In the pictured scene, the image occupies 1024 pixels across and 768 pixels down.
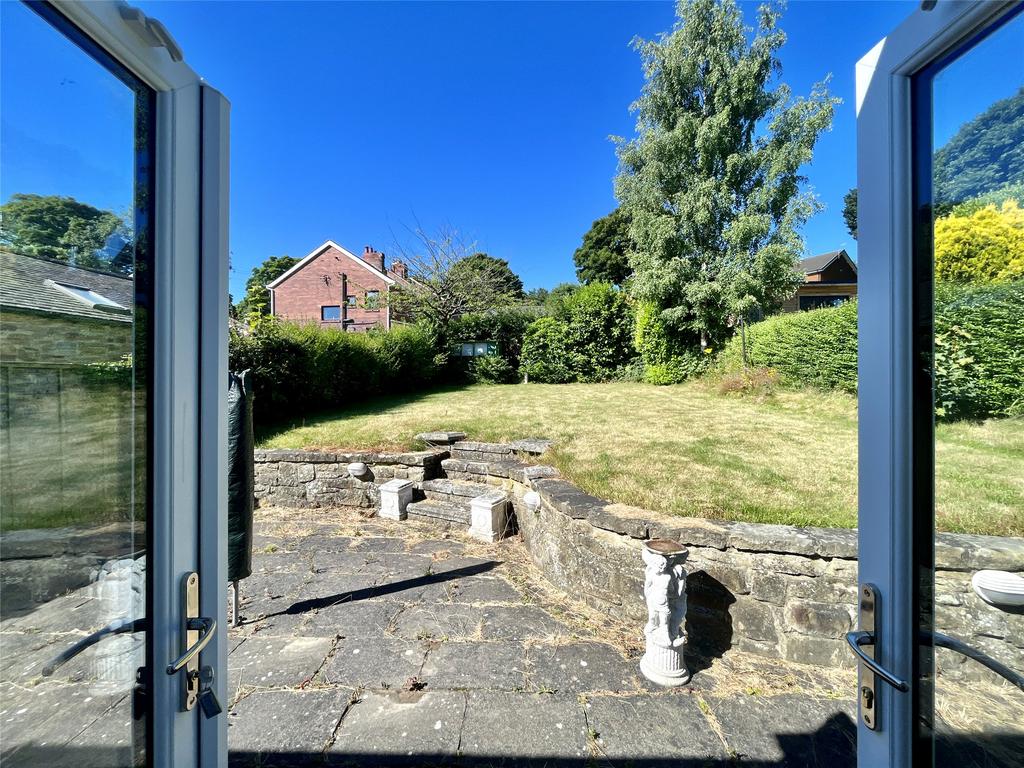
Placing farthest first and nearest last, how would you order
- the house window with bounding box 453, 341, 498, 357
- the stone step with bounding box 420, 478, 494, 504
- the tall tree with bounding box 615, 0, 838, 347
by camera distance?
the house window with bounding box 453, 341, 498, 357
the tall tree with bounding box 615, 0, 838, 347
the stone step with bounding box 420, 478, 494, 504

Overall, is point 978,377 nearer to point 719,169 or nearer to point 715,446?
point 715,446

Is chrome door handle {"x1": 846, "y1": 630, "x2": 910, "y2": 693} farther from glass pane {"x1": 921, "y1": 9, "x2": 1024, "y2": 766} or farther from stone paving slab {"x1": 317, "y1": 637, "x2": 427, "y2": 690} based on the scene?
stone paving slab {"x1": 317, "y1": 637, "x2": 427, "y2": 690}

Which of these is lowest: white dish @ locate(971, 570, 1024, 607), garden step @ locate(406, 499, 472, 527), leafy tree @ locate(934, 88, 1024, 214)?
garden step @ locate(406, 499, 472, 527)

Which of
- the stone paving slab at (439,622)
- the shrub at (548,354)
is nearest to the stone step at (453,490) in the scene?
the stone paving slab at (439,622)

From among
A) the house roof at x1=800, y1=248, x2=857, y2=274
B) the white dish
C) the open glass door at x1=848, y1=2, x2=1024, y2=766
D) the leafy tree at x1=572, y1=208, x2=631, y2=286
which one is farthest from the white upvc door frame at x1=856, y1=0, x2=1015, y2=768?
the house roof at x1=800, y1=248, x2=857, y2=274

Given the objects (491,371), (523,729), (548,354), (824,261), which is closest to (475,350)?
(491,371)

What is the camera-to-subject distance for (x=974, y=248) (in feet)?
2.71

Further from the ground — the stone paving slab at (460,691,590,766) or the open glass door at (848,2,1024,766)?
the open glass door at (848,2,1024,766)

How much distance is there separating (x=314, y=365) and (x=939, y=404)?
821 centimetres

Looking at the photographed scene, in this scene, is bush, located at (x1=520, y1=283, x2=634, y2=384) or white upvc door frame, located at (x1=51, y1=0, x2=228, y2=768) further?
bush, located at (x1=520, y1=283, x2=634, y2=384)

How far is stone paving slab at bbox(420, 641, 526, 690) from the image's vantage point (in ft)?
6.89

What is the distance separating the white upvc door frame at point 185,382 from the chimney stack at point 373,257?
1002 inches

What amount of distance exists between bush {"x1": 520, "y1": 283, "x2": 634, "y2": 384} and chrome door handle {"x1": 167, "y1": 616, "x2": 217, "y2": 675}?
41.7 ft

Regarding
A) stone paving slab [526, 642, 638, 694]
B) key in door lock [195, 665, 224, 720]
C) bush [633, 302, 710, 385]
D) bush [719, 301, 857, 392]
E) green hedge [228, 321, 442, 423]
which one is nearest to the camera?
key in door lock [195, 665, 224, 720]
